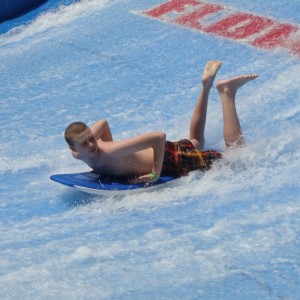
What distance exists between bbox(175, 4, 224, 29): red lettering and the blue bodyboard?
2795 mm

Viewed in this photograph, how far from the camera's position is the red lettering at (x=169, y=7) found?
7301 mm

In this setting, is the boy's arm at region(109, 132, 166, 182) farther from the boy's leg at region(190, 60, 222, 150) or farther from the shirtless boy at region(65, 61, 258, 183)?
the boy's leg at region(190, 60, 222, 150)

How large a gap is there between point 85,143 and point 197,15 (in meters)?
3.17

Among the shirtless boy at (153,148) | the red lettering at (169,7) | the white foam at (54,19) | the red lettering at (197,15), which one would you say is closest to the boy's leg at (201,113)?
the shirtless boy at (153,148)

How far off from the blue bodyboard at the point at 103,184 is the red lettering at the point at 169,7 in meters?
3.10

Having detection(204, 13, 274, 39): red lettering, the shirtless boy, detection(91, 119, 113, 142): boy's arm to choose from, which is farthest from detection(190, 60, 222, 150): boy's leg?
detection(204, 13, 274, 39): red lettering

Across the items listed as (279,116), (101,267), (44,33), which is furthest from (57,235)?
(44,33)

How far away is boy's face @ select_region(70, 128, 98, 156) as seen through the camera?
4.30 meters

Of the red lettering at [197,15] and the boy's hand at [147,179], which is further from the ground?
the red lettering at [197,15]

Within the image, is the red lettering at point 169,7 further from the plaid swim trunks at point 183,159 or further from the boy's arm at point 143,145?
the boy's arm at point 143,145

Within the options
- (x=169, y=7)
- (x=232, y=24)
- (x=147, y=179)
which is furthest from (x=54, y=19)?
(x=147, y=179)

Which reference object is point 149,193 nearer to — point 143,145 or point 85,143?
point 143,145

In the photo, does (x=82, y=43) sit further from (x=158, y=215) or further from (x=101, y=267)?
(x=101, y=267)

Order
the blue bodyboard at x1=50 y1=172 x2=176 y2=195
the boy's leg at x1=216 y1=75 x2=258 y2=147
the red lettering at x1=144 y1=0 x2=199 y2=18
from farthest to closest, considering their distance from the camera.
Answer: the red lettering at x1=144 y1=0 x2=199 y2=18
the boy's leg at x1=216 y1=75 x2=258 y2=147
the blue bodyboard at x1=50 y1=172 x2=176 y2=195
